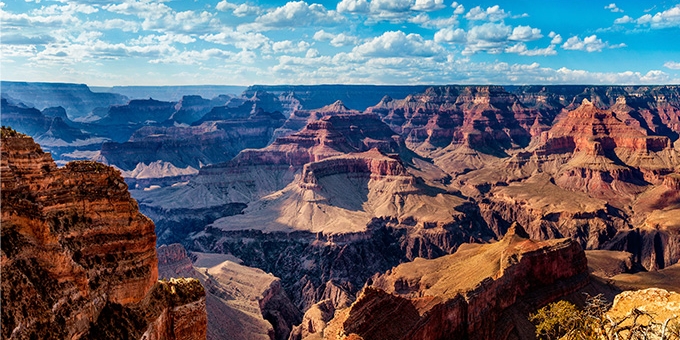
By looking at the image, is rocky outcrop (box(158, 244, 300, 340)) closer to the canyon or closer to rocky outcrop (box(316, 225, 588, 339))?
the canyon

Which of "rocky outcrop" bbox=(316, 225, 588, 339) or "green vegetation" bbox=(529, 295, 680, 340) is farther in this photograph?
"rocky outcrop" bbox=(316, 225, 588, 339)

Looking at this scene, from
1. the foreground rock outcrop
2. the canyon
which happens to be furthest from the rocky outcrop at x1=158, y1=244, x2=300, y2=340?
the foreground rock outcrop

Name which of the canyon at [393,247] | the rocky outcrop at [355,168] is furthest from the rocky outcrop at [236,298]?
the rocky outcrop at [355,168]

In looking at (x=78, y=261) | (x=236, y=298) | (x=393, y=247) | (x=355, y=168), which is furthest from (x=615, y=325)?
(x=355, y=168)

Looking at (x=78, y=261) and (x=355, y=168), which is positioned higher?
(x=78, y=261)

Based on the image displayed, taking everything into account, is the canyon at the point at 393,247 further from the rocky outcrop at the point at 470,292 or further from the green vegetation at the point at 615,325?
the green vegetation at the point at 615,325

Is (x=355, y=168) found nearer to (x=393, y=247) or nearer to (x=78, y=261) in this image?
(x=393, y=247)

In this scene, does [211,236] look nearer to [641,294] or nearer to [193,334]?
[193,334]
